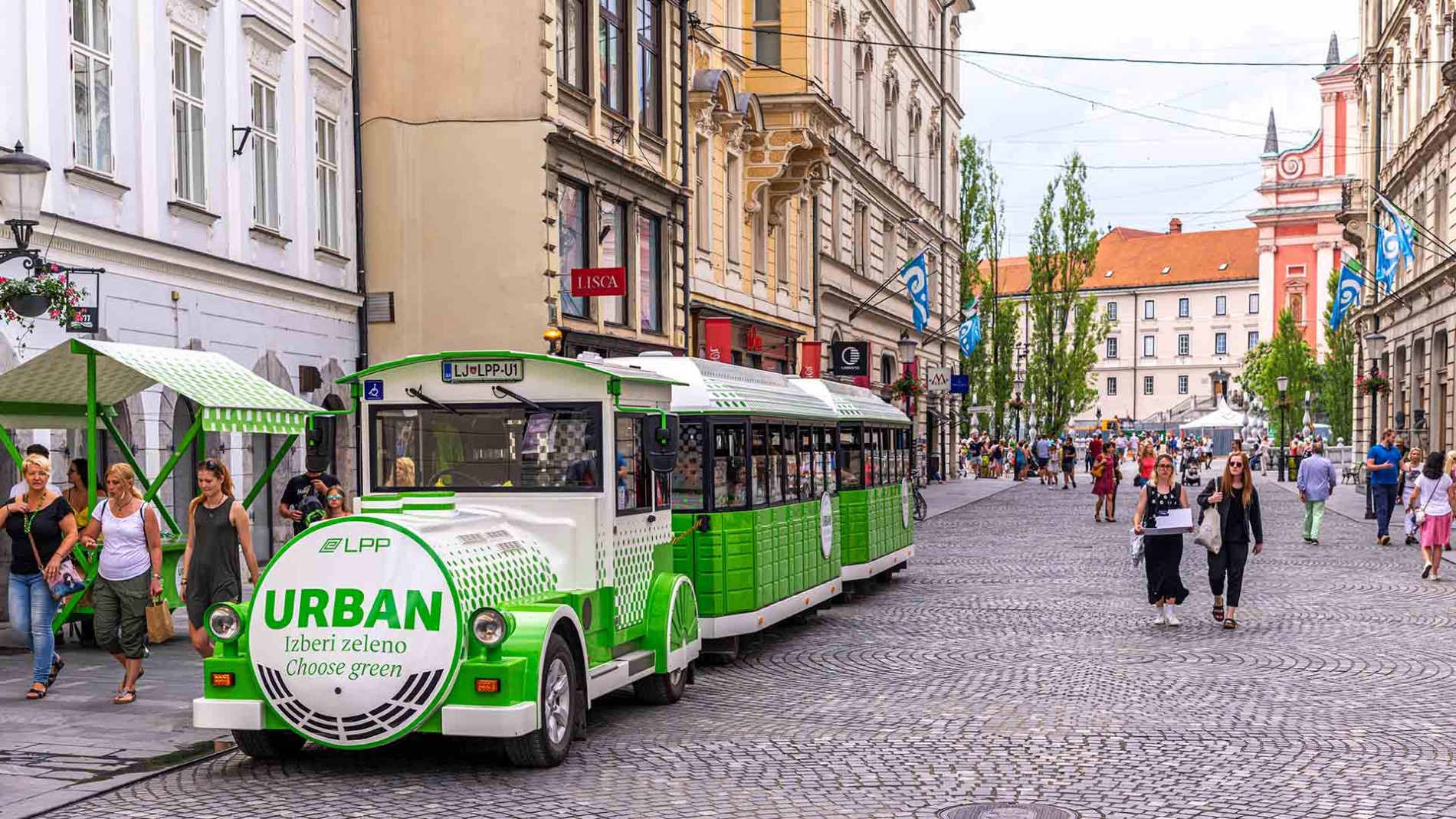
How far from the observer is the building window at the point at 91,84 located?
50.1ft

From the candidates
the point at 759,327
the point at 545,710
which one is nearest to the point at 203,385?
the point at 545,710

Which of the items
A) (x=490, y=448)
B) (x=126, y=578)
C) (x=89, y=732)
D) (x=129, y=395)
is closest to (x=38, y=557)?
(x=126, y=578)

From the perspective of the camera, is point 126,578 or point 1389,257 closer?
point 126,578

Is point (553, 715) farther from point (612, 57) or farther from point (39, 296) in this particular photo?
point (612, 57)

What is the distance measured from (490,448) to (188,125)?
9447 mm

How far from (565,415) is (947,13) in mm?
48572

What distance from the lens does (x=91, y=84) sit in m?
15.6

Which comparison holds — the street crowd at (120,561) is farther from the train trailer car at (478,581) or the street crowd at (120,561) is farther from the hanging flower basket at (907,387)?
the hanging flower basket at (907,387)

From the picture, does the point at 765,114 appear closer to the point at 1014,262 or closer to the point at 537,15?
the point at 537,15

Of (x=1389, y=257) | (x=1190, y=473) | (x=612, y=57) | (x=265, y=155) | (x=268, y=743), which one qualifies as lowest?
(x=268, y=743)

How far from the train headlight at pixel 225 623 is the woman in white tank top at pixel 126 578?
224cm

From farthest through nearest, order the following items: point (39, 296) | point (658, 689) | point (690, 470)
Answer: point (690, 470)
point (39, 296)
point (658, 689)

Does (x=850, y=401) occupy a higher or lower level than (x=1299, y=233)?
lower

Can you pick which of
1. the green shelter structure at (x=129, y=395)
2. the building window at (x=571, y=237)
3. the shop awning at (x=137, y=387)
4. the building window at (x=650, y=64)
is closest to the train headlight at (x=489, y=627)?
the green shelter structure at (x=129, y=395)
